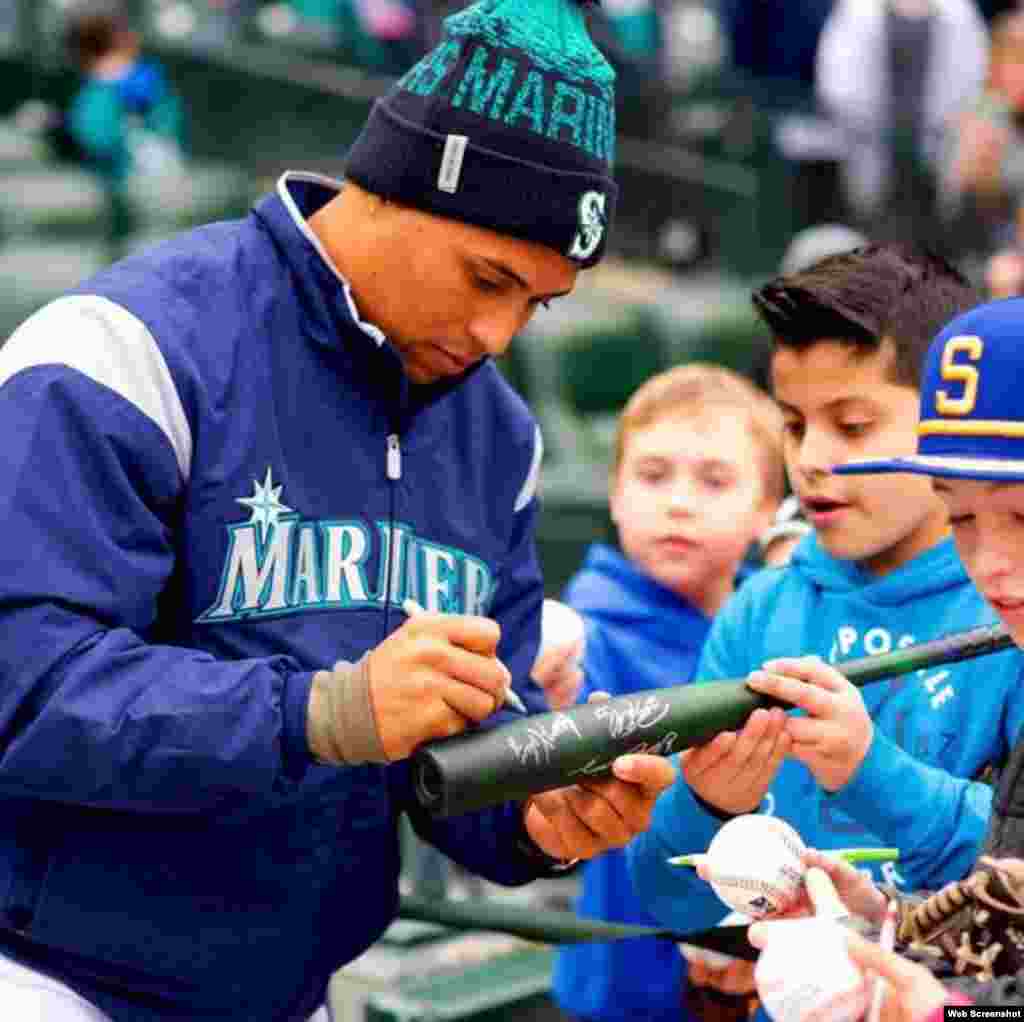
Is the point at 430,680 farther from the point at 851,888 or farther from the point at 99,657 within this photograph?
the point at 851,888

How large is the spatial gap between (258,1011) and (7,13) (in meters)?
9.17

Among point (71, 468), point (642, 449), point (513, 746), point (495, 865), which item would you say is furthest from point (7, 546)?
point (642, 449)

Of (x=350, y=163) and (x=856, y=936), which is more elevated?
(x=350, y=163)

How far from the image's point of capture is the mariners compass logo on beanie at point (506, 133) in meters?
2.81

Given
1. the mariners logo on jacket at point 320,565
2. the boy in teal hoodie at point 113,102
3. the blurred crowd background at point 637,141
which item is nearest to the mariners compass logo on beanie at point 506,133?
the mariners logo on jacket at point 320,565

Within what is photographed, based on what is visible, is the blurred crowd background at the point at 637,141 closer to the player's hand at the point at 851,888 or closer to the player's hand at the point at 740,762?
the player's hand at the point at 740,762

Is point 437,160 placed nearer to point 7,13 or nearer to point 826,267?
point 826,267

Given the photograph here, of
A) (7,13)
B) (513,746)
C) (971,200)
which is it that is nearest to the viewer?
(513,746)

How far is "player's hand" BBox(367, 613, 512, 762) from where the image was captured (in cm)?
247

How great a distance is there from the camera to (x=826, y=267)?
10.8 feet

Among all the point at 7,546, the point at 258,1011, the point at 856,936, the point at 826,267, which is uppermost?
the point at 826,267

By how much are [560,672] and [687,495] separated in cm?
63
